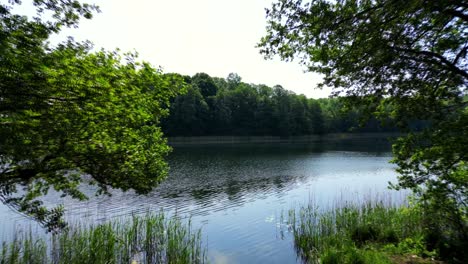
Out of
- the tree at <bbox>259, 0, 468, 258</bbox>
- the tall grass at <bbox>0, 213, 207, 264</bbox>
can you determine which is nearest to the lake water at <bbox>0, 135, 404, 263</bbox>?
the tall grass at <bbox>0, 213, 207, 264</bbox>

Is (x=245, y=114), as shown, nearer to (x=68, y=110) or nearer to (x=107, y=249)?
(x=107, y=249)

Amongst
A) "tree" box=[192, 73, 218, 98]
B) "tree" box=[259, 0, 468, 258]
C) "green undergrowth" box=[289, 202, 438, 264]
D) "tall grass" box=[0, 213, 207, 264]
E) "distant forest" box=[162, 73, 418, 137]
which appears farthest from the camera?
"tree" box=[192, 73, 218, 98]

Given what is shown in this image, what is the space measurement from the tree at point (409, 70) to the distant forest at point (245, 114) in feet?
280

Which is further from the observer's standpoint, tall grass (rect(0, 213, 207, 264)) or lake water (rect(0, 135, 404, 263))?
lake water (rect(0, 135, 404, 263))

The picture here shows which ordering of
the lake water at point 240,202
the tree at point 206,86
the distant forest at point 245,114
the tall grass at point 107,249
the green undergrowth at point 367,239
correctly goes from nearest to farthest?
the green undergrowth at point 367,239
the tall grass at point 107,249
the lake water at point 240,202
the distant forest at point 245,114
the tree at point 206,86

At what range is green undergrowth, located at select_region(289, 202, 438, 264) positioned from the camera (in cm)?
801

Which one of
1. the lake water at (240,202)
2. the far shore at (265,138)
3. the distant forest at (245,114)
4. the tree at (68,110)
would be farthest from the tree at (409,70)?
the distant forest at (245,114)

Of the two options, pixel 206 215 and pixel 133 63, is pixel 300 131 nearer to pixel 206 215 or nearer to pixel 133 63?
pixel 206 215

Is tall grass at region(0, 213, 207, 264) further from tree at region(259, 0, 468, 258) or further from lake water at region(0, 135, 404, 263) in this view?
tree at region(259, 0, 468, 258)

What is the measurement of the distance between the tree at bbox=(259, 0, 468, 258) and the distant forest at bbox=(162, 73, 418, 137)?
280 ft

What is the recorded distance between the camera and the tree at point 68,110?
14.5 ft

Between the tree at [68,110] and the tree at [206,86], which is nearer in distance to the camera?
the tree at [68,110]

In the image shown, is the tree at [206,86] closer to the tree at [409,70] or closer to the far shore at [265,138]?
the far shore at [265,138]

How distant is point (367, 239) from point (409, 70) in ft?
22.0
